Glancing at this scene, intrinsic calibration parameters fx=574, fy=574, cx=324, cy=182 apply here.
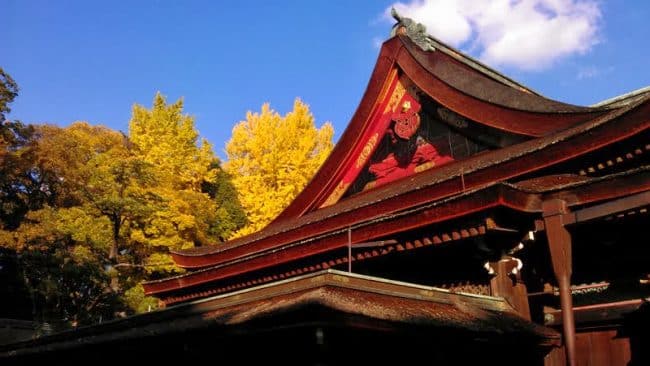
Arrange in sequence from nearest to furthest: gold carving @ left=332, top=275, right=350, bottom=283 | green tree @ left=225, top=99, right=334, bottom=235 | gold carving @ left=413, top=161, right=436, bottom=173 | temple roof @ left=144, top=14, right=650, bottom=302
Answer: gold carving @ left=332, top=275, right=350, bottom=283 < temple roof @ left=144, top=14, right=650, bottom=302 < gold carving @ left=413, top=161, right=436, bottom=173 < green tree @ left=225, top=99, right=334, bottom=235

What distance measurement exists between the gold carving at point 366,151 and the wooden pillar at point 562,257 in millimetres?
5923

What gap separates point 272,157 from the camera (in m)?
29.9

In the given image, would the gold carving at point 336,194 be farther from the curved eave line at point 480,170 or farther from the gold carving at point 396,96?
the gold carving at point 396,96

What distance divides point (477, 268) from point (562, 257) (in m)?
1.55

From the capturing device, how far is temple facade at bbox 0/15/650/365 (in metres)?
5.97

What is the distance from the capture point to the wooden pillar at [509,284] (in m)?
7.29

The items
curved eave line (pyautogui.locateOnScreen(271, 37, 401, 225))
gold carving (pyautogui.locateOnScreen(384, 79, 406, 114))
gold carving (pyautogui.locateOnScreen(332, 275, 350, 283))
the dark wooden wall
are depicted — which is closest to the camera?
gold carving (pyautogui.locateOnScreen(332, 275, 350, 283))

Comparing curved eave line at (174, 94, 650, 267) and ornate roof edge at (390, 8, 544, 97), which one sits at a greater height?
ornate roof edge at (390, 8, 544, 97)

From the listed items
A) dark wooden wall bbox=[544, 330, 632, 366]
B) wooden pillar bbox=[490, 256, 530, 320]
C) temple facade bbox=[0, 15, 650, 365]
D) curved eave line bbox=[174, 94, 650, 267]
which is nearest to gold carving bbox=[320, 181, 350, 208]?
curved eave line bbox=[174, 94, 650, 267]

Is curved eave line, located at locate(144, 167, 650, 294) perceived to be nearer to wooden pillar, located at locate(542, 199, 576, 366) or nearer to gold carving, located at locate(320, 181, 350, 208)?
wooden pillar, located at locate(542, 199, 576, 366)

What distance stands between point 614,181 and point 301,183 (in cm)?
2376

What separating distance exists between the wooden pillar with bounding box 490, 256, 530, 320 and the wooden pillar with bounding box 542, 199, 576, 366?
79 cm

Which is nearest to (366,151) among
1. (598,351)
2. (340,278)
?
(340,278)

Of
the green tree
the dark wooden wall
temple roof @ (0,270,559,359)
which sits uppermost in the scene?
the green tree
